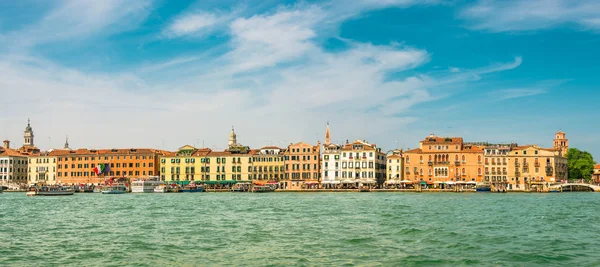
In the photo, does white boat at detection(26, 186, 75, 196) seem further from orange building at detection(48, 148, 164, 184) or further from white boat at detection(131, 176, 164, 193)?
orange building at detection(48, 148, 164, 184)

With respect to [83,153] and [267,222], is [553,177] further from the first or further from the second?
[83,153]

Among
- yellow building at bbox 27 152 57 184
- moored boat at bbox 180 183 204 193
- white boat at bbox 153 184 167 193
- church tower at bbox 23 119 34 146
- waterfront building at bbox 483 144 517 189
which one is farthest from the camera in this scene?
church tower at bbox 23 119 34 146

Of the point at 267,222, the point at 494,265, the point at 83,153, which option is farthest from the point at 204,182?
the point at 494,265

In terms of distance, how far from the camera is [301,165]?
96.8 m

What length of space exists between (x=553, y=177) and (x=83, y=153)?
71884 millimetres

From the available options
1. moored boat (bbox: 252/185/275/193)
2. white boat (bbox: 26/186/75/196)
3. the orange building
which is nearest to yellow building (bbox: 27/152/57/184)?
the orange building

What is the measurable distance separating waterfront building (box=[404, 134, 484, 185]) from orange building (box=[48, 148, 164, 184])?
135 feet

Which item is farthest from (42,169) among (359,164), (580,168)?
(580,168)

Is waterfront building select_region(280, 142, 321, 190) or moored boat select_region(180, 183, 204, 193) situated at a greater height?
waterfront building select_region(280, 142, 321, 190)

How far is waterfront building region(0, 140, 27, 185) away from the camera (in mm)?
111375

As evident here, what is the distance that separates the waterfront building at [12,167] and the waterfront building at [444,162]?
66.4m

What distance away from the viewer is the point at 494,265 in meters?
18.5

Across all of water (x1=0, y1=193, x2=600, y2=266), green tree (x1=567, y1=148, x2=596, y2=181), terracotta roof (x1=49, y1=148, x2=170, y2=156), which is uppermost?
terracotta roof (x1=49, y1=148, x2=170, y2=156)

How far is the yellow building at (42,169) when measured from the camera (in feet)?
359
